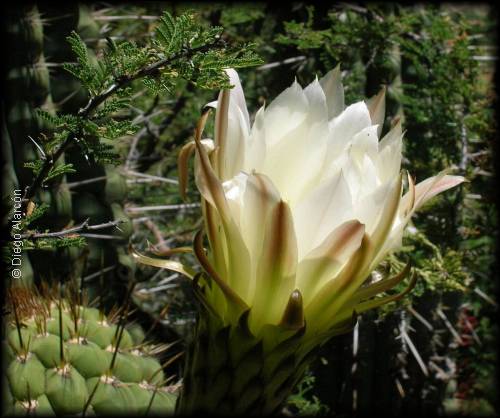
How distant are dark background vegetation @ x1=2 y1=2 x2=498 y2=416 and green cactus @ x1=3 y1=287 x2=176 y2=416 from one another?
6.3 inches

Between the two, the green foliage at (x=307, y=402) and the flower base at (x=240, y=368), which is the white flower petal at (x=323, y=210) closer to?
the flower base at (x=240, y=368)

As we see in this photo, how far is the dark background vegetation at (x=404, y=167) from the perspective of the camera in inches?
39.7

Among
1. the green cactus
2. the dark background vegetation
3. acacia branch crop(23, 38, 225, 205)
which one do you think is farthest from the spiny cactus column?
acacia branch crop(23, 38, 225, 205)

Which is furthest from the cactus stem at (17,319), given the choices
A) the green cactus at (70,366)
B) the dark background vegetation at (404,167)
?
the dark background vegetation at (404,167)

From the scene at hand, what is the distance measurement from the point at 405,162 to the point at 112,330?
0.59 metres

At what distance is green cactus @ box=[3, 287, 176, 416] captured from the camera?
713 mm

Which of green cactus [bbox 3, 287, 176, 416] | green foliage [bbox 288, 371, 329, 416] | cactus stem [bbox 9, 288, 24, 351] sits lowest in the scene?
green foliage [bbox 288, 371, 329, 416]

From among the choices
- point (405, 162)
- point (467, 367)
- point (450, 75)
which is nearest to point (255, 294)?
point (405, 162)

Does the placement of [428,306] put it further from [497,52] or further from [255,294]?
[255,294]

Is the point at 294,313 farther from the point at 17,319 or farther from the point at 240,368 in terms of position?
the point at 17,319

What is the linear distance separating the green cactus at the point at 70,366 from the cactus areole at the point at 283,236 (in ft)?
0.87

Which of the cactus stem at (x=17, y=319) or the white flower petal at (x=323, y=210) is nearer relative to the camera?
the white flower petal at (x=323, y=210)

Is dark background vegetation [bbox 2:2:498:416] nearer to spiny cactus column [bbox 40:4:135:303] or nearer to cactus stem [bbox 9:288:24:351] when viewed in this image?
spiny cactus column [bbox 40:4:135:303]

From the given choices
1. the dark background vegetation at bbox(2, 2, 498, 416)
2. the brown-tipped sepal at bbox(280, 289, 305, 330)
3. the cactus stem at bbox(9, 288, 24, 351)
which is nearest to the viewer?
the brown-tipped sepal at bbox(280, 289, 305, 330)
